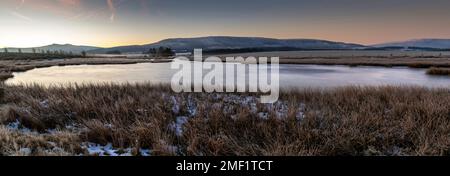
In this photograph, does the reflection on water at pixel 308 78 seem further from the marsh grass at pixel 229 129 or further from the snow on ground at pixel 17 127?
the snow on ground at pixel 17 127

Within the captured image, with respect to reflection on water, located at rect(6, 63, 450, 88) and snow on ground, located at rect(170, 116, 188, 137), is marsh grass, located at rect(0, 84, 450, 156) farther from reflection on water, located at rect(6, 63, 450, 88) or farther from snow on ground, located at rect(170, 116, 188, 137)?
reflection on water, located at rect(6, 63, 450, 88)

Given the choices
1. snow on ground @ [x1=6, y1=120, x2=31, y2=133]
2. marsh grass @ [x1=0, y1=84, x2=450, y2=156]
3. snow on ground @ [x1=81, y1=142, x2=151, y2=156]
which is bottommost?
snow on ground @ [x1=81, y1=142, x2=151, y2=156]

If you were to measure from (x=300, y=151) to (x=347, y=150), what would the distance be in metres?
0.90

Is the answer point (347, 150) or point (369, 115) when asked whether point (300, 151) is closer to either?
point (347, 150)
